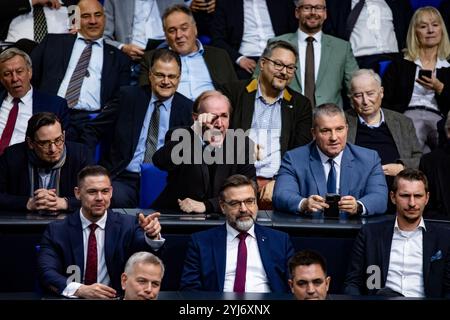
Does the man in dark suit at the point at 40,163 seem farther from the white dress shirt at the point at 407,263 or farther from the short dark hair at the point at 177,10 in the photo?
the white dress shirt at the point at 407,263

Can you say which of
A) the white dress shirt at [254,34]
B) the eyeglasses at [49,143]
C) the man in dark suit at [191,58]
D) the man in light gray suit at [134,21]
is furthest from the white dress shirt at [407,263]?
the man in light gray suit at [134,21]

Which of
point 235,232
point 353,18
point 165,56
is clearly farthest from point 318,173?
point 353,18

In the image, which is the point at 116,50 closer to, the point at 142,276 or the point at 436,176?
the point at 436,176

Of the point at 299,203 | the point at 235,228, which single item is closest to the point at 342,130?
the point at 299,203

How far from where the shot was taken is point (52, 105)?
7.97 metres

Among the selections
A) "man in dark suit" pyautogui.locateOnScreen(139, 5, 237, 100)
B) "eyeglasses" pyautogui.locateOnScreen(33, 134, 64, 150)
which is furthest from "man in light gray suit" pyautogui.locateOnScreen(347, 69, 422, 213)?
"eyeglasses" pyautogui.locateOnScreen(33, 134, 64, 150)

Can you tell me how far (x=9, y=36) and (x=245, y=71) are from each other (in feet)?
5.41

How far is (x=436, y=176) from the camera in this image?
7.41m

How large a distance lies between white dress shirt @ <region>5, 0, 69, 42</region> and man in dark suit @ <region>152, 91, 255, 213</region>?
195 centimetres

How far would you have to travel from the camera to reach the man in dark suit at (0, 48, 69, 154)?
7949mm

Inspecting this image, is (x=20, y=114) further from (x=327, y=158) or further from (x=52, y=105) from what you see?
(x=327, y=158)

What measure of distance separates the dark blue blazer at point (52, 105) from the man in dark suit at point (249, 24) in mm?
1413

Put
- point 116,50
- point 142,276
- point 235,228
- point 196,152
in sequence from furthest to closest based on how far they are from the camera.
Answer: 1. point 116,50
2. point 196,152
3. point 235,228
4. point 142,276

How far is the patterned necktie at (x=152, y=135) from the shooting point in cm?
789
